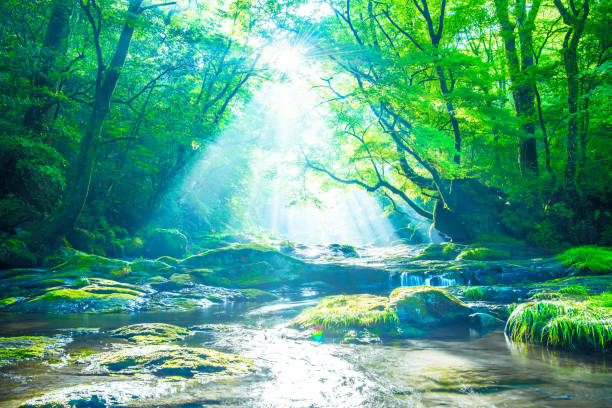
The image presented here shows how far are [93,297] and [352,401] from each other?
26.2 feet

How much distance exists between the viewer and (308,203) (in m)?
21.8

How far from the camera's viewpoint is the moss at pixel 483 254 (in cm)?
1465

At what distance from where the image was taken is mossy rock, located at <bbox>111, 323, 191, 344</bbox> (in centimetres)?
564

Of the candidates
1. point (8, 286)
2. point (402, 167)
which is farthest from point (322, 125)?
point (8, 286)

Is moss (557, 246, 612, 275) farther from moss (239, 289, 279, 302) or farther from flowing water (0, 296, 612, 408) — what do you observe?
moss (239, 289, 279, 302)

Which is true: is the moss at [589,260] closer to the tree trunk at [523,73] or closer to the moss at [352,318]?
the tree trunk at [523,73]

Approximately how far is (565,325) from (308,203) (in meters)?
17.2

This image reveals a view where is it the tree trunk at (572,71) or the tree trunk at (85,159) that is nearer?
the tree trunk at (85,159)

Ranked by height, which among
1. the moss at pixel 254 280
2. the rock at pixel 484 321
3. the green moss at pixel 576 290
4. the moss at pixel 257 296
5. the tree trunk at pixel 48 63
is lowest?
the moss at pixel 257 296

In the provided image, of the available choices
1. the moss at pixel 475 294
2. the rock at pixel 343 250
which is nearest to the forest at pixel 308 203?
the moss at pixel 475 294

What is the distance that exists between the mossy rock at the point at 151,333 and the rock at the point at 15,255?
8.31 meters

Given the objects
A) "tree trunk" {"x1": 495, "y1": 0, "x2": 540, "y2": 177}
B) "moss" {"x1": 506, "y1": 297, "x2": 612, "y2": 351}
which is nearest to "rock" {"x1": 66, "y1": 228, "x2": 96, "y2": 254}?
"moss" {"x1": 506, "y1": 297, "x2": 612, "y2": 351}

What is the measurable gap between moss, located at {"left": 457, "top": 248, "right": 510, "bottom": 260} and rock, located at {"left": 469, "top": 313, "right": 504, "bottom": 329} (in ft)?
28.1

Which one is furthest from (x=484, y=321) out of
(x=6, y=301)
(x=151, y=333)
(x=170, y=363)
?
(x=6, y=301)
